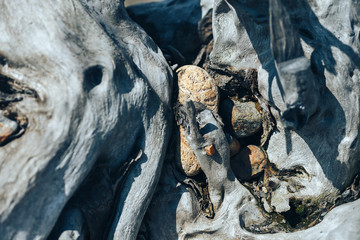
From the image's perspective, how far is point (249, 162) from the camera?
3404mm

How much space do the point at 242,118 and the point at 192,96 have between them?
1.78 feet

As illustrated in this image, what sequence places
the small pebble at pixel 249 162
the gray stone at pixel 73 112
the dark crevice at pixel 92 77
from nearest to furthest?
1. the gray stone at pixel 73 112
2. the dark crevice at pixel 92 77
3. the small pebble at pixel 249 162

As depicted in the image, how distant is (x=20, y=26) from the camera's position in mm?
2748

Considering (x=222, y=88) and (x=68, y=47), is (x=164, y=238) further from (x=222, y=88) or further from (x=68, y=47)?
(x=68, y=47)

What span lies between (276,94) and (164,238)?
1668 millimetres

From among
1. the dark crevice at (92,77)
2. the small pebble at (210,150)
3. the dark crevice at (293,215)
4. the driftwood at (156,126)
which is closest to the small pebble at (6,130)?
the driftwood at (156,126)

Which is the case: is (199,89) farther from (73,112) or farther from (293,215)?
(293,215)

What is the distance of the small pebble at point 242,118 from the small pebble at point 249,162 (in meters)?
0.17

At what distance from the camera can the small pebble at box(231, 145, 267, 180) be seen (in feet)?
11.1

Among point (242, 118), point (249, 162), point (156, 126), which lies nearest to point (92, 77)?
point (156, 126)

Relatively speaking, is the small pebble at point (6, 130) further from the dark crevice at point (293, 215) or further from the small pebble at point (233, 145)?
the dark crevice at point (293, 215)

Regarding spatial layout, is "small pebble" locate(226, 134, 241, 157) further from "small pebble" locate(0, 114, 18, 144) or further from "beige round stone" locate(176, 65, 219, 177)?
"small pebble" locate(0, 114, 18, 144)

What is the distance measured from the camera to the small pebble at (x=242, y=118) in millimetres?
3338

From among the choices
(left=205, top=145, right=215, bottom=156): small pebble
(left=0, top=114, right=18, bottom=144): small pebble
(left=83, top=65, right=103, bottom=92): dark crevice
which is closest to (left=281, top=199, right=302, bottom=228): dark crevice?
(left=205, top=145, right=215, bottom=156): small pebble
